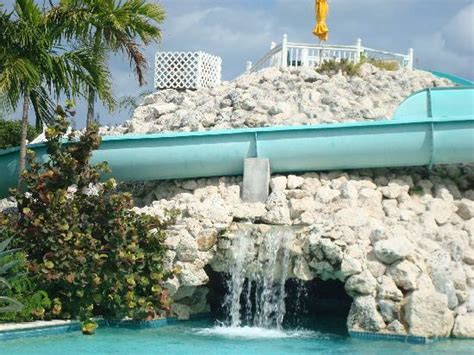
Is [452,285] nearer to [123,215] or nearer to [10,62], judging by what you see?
[123,215]

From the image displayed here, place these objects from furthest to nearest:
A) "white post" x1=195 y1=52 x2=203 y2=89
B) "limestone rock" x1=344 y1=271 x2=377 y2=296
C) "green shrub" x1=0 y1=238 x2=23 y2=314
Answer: "white post" x1=195 y1=52 x2=203 y2=89
"limestone rock" x1=344 y1=271 x2=377 y2=296
"green shrub" x1=0 y1=238 x2=23 y2=314

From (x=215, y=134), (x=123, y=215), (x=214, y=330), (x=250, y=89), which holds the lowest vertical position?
(x=214, y=330)

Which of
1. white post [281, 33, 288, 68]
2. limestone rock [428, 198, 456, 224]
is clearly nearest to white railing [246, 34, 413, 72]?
white post [281, 33, 288, 68]

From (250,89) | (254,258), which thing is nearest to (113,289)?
(254,258)

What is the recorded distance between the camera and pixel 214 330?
11820 millimetres

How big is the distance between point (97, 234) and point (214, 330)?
215cm

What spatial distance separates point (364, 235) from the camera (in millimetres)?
11742

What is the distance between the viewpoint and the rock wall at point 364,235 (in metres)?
11.1

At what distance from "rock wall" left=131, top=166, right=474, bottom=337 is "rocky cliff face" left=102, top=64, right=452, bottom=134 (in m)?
1.59

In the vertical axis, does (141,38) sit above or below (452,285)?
above

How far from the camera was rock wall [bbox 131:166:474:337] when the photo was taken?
36.6 ft

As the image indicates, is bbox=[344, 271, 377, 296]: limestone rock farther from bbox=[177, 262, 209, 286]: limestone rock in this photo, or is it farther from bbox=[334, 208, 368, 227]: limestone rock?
bbox=[177, 262, 209, 286]: limestone rock

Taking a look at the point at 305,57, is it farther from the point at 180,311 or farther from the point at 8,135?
the point at 8,135

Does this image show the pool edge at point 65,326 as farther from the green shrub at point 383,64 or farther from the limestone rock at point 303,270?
the green shrub at point 383,64
